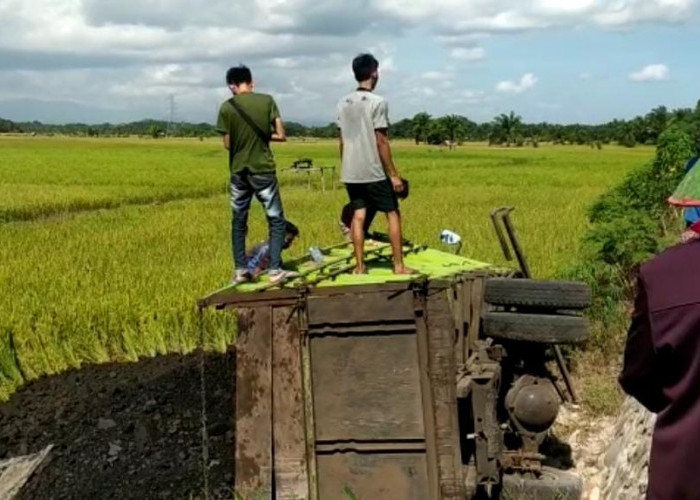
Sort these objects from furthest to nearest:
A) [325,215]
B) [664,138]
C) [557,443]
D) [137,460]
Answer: [325,215] < [664,138] < [557,443] < [137,460]

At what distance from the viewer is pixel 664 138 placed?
42.2ft

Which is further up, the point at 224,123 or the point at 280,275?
the point at 224,123

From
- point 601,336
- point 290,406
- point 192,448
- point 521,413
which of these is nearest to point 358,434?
point 290,406

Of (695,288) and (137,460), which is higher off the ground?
(695,288)

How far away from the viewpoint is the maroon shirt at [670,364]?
6.64ft

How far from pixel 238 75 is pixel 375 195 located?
1.19m

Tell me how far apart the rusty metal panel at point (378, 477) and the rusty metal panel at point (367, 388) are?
10 centimetres

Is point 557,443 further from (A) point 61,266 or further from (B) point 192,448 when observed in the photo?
(A) point 61,266

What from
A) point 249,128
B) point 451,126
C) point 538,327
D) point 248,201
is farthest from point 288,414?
point 451,126

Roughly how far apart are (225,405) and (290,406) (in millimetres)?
1824

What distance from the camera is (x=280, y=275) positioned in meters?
5.78

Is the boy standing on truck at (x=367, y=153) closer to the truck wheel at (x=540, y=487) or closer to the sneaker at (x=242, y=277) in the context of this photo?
the sneaker at (x=242, y=277)

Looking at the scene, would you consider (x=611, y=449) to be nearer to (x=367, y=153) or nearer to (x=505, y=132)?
(x=367, y=153)

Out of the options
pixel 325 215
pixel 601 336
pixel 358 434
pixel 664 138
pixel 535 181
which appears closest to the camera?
pixel 358 434
